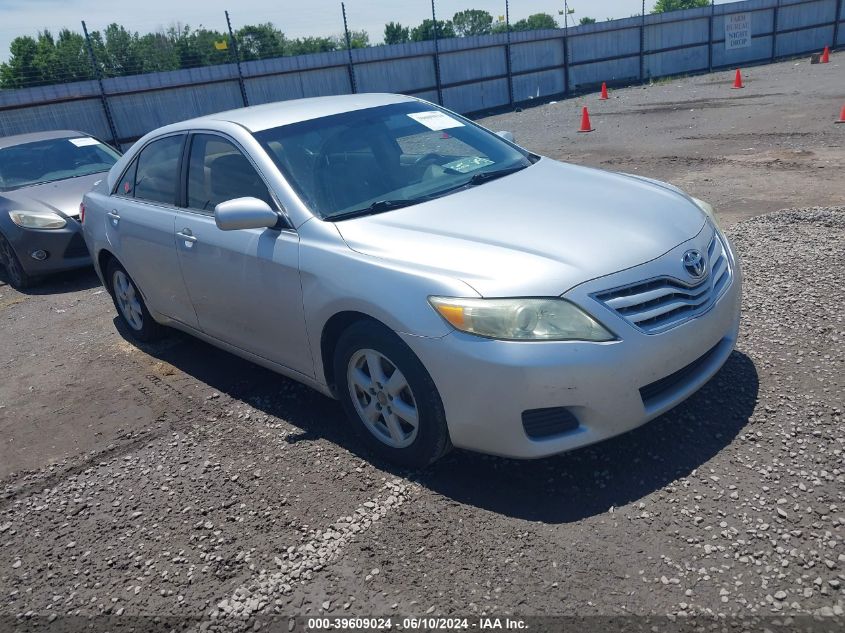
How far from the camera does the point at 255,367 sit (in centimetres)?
504

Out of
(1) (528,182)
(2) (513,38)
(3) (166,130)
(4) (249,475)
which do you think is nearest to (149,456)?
(4) (249,475)

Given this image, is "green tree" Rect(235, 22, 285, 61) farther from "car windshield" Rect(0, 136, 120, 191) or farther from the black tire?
the black tire

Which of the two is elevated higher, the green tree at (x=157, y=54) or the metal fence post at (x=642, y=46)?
the green tree at (x=157, y=54)

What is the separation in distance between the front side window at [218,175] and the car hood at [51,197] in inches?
160

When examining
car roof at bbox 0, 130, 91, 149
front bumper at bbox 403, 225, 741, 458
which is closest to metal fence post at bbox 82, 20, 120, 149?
car roof at bbox 0, 130, 91, 149

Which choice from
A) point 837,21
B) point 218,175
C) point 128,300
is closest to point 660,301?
point 218,175

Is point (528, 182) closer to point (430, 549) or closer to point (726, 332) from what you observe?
point (726, 332)

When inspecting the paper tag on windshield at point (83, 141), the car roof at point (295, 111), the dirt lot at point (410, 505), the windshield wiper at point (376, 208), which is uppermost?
the car roof at point (295, 111)

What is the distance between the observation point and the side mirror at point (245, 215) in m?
3.64

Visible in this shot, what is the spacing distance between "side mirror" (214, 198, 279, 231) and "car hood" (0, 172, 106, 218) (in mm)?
5017

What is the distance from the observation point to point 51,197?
7.98 m

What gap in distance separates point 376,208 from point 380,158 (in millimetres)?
Answer: 535

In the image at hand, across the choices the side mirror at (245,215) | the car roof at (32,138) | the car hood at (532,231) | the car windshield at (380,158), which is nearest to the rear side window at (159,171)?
the car windshield at (380,158)

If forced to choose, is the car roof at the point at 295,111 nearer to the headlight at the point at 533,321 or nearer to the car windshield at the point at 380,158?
the car windshield at the point at 380,158
